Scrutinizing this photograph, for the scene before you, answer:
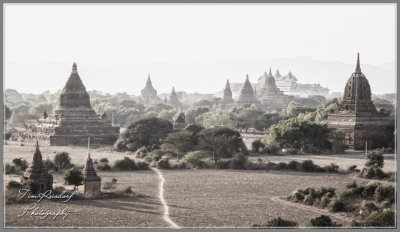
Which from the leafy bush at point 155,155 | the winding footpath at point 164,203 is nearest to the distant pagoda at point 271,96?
the leafy bush at point 155,155

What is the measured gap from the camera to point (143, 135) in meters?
50.1

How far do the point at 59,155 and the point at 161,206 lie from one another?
13.8 meters

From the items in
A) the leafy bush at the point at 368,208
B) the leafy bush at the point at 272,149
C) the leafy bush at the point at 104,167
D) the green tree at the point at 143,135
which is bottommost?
the leafy bush at the point at 368,208

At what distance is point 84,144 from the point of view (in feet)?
A: 186

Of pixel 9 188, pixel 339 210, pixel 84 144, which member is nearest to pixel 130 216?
pixel 9 188

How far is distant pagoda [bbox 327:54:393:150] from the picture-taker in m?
52.8

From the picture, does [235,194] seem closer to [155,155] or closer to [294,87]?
[155,155]

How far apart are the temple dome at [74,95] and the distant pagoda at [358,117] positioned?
2177 cm

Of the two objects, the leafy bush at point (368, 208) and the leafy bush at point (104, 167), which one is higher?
the leafy bush at point (104, 167)

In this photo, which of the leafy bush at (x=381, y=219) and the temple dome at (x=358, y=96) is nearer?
the leafy bush at (x=381, y=219)

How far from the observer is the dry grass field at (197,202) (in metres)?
23.9

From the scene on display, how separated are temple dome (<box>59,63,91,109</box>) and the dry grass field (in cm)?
2500

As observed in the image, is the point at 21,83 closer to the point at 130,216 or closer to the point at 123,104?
the point at 123,104

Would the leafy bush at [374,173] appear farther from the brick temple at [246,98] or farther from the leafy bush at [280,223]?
the brick temple at [246,98]
